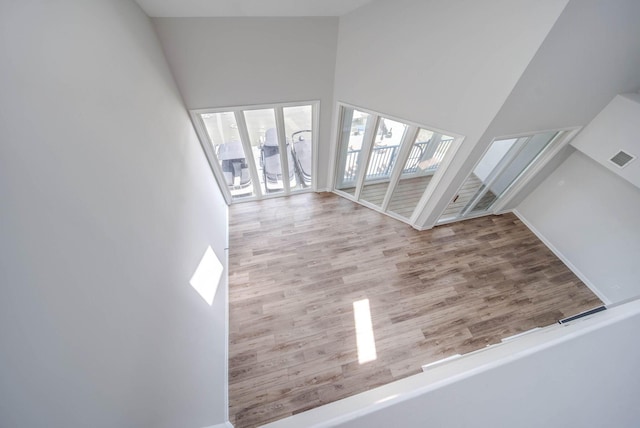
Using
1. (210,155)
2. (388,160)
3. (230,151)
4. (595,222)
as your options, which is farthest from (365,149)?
(595,222)

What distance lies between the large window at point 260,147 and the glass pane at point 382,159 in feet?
3.32

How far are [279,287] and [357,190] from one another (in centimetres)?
220

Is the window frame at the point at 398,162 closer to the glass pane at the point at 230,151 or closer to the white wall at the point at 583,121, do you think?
the white wall at the point at 583,121

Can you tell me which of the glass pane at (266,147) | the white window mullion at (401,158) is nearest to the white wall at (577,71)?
the white window mullion at (401,158)

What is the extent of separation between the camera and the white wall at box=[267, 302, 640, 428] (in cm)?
61

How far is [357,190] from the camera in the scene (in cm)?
413

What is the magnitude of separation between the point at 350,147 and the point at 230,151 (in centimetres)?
200

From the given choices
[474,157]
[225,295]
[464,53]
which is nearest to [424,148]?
[474,157]

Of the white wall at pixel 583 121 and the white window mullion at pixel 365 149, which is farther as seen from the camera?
the white window mullion at pixel 365 149

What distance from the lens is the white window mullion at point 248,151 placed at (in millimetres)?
3125

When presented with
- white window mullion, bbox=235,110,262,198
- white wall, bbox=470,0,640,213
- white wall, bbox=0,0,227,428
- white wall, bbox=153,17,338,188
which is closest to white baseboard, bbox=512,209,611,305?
white wall, bbox=470,0,640,213

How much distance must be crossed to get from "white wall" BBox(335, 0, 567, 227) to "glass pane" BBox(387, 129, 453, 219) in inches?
11.9

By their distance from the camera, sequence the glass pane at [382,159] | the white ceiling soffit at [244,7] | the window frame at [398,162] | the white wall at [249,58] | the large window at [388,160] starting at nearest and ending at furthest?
1. the white ceiling soffit at [244,7]
2. the white wall at [249,58]
3. the window frame at [398,162]
4. the large window at [388,160]
5. the glass pane at [382,159]

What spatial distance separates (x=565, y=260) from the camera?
11.6 feet
